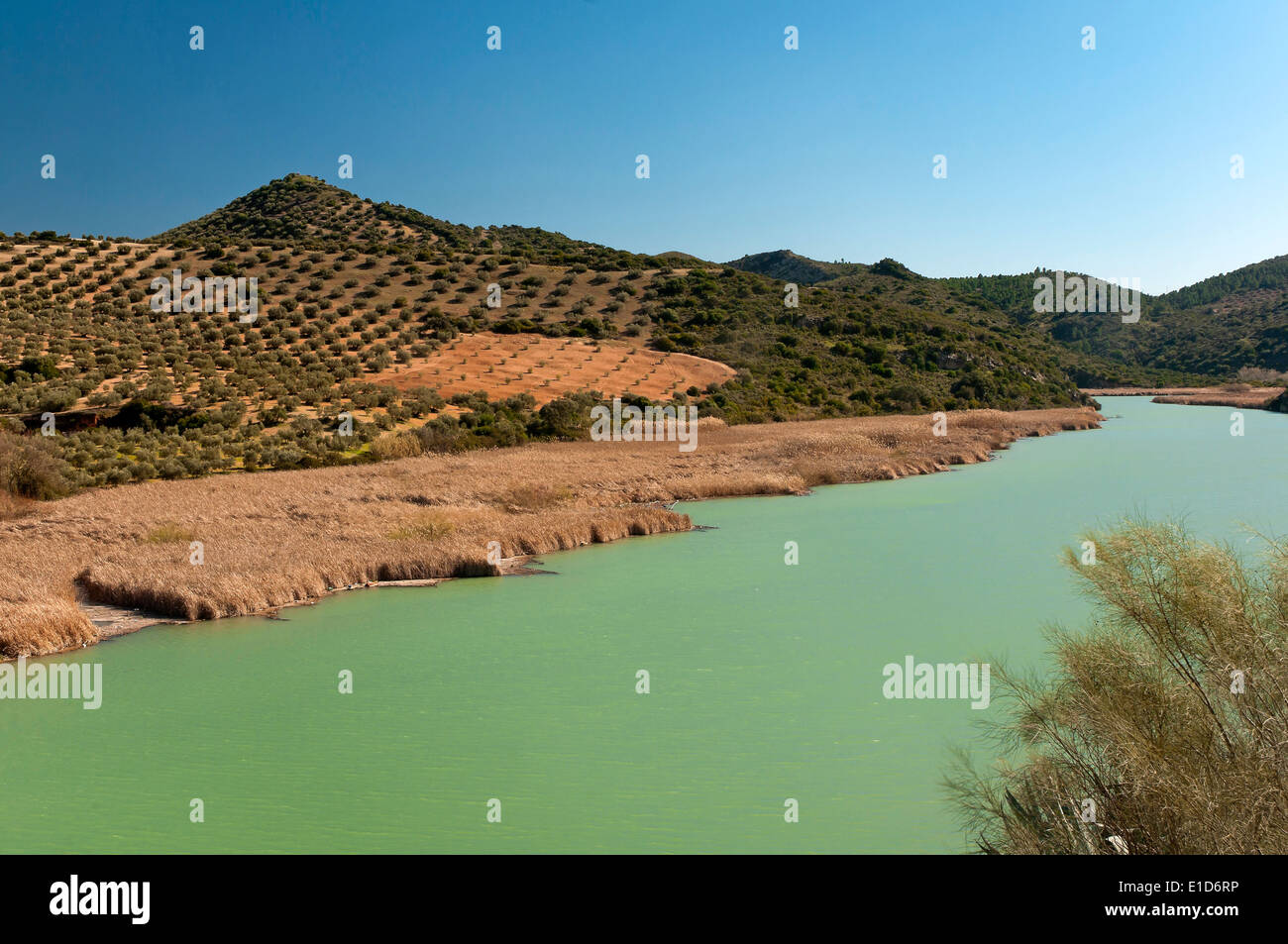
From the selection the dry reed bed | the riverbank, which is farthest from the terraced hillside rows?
the riverbank

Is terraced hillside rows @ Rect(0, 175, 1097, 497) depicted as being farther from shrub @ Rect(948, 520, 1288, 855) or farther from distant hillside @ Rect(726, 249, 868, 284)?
distant hillside @ Rect(726, 249, 868, 284)

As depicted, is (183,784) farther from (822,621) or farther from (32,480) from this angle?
(32,480)

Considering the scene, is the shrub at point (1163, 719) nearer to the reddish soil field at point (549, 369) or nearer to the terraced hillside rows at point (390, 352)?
the terraced hillside rows at point (390, 352)

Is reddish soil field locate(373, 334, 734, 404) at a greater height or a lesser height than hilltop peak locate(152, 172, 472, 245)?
lesser

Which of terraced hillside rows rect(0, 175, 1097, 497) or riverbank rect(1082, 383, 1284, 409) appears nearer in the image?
terraced hillside rows rect(0, 175, 1097, 497)

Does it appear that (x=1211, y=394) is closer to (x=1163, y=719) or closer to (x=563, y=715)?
(x=563, y=715)

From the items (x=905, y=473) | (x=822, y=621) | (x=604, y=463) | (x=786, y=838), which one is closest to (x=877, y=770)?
(x=786, y=838)
